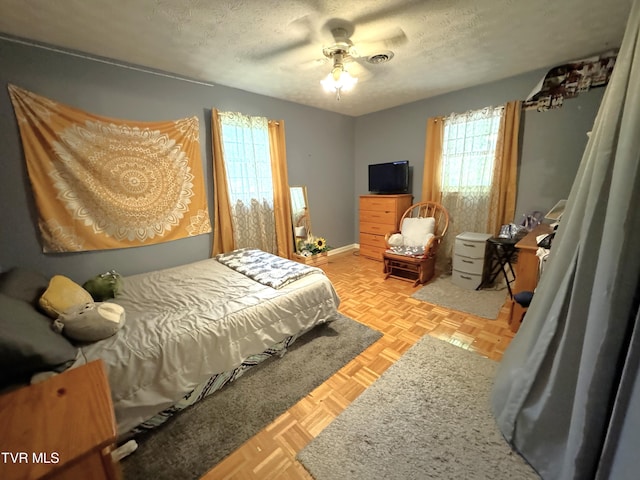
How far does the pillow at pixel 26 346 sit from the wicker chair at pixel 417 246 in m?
3.10

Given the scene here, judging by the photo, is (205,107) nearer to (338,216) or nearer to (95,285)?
(95,285)

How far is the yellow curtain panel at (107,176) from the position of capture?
2.01m

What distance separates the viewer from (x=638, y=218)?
Result: 0.87 meters

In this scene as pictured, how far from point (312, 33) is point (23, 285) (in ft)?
8.55

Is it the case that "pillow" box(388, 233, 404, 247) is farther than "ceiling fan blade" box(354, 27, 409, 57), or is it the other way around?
"pillow" box(388, 233, 404, 247)

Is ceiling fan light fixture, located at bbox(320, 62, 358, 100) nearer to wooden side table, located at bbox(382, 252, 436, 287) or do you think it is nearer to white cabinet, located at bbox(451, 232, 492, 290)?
wooden side table, located at bbox(382, 252, 436, 287)

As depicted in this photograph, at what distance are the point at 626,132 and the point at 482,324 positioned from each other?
189cm

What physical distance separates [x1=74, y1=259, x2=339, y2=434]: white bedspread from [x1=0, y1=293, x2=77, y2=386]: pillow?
5.5 inches

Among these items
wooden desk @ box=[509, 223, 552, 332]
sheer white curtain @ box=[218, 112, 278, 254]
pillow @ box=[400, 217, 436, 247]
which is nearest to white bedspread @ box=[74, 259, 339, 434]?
sheer white curtain @ box=[218, 112, 278, 254]

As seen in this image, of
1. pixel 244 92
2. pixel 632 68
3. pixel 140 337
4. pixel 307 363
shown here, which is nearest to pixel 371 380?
pixel 307 363

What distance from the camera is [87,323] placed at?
4.41ft

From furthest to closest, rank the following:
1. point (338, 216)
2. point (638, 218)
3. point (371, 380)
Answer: point (338, 216)
point (371, 380)
point (638, 218)

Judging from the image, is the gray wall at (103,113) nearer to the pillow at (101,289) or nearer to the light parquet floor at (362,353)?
the pillow at (101,289)

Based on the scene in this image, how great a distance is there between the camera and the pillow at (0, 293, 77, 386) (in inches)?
38.5
